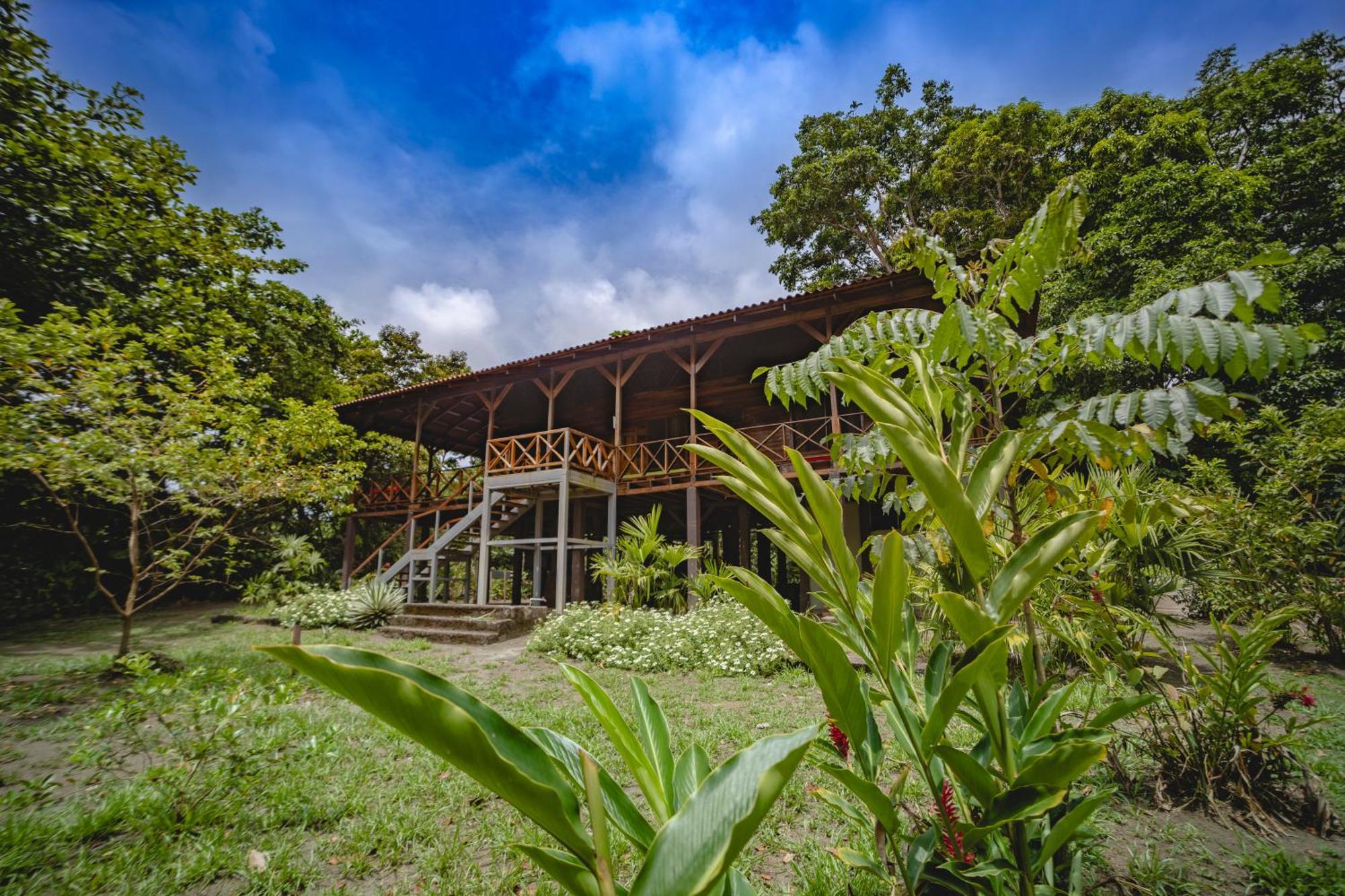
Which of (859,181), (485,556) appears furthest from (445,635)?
(859,181)

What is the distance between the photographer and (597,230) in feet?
37.2

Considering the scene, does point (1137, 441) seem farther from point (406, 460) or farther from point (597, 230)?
point (406, 460)

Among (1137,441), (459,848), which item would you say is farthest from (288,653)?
(459,848)

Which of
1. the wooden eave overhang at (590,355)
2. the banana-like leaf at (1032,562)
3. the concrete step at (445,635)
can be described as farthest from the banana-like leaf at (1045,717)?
the concrete step at (445,635)

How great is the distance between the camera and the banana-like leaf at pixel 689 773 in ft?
2.83

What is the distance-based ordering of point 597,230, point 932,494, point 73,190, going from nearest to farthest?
point 932,494, point 73,190, point 597,230

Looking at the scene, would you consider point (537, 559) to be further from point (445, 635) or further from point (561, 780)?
point (561, 780)

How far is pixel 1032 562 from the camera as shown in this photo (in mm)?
987

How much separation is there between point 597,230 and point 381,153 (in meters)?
4.54

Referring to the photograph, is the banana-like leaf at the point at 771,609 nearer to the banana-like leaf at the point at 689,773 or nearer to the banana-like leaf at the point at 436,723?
the banana-like leaf at the point at 689,773

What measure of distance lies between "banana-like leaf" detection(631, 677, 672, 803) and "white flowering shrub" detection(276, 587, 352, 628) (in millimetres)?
12354

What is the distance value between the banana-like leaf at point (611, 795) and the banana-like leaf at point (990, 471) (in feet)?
2.75

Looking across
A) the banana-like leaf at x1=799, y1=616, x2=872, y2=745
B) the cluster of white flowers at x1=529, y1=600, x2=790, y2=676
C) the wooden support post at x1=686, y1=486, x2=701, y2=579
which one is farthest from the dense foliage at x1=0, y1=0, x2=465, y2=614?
the banana-like leaf at x1=799, y1=616, x2=872, y2=745

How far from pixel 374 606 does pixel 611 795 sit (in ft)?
39.8
